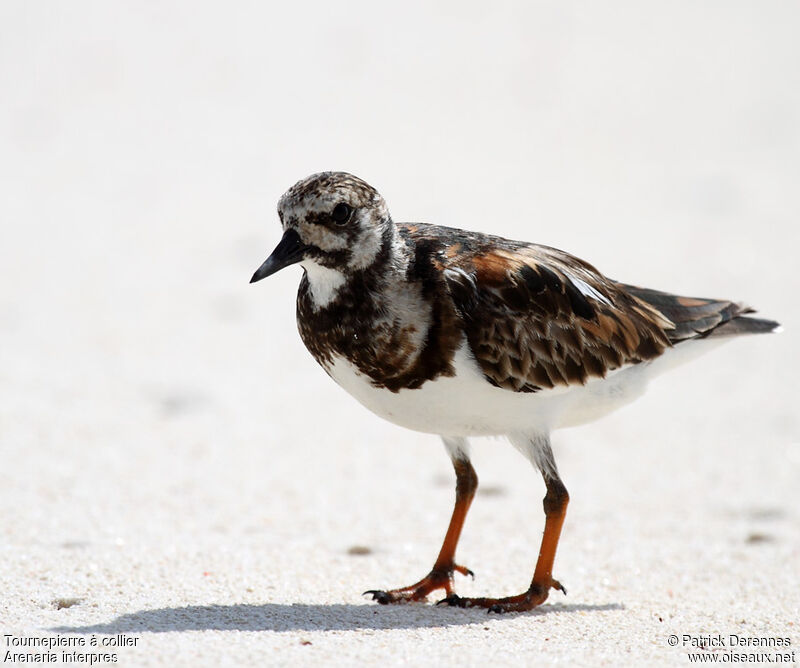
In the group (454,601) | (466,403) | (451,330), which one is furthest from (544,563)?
(451,330)

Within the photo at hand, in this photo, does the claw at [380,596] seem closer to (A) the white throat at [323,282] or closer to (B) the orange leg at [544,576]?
(B) the orange leg at [544,576]

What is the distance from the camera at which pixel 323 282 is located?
479 cm

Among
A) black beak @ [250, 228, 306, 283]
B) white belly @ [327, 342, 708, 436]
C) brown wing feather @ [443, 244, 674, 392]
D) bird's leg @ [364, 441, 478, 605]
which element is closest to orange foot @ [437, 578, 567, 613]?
bird's leg @ [364, 441, 478, 605]

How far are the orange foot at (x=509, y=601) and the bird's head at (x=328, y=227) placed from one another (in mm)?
1567

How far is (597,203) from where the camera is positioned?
1152cm

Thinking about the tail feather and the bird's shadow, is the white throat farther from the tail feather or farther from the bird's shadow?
the tail feather

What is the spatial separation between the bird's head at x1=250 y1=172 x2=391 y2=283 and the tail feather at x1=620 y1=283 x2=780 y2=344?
5.59 ft

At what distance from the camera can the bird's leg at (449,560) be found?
17.1 feet

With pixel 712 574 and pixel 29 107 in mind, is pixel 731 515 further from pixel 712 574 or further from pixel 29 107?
pixel 29 107

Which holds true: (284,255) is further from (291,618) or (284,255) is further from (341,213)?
(291,618)

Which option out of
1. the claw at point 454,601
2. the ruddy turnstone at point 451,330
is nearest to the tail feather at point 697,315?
the ruddy turnstone at point 451,330

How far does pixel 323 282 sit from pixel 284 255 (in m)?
0.24

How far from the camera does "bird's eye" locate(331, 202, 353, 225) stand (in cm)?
467

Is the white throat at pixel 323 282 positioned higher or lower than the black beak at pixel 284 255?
lower
